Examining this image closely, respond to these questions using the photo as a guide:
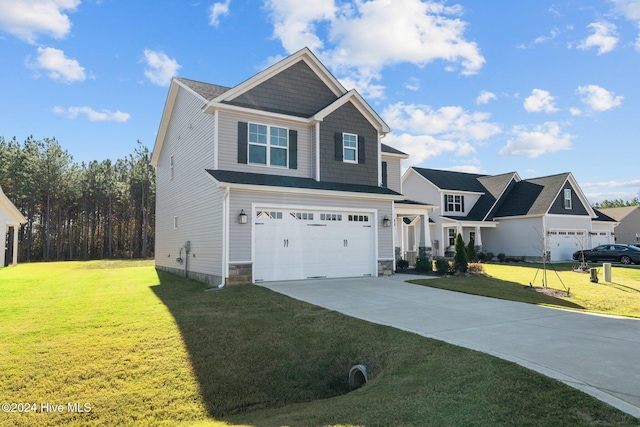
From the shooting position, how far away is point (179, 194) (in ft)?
58.3

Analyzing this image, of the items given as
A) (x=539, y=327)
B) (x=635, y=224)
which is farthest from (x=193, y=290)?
(x=635, y=224)

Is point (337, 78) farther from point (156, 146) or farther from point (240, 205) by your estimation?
point (156, 146)

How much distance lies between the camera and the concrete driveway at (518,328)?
14.8 feet

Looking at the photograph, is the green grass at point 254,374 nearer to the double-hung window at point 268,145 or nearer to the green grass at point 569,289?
the green grass at point 569,289

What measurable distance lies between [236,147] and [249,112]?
54.4 inches

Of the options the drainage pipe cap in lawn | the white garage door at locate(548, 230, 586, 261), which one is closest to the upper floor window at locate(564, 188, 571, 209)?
the white garage door at locate(548, 230, 586, 261)

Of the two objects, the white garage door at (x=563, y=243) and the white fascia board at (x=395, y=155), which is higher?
the white fascia board at (x=395, y=155)

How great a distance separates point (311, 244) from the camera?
45.5 ft

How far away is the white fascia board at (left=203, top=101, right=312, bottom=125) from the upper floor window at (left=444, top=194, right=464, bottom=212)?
1954 centimetres

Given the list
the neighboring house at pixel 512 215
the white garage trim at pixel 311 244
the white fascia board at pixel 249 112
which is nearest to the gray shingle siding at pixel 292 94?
the white fascia board at pixel 249 112

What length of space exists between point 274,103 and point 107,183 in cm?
3373

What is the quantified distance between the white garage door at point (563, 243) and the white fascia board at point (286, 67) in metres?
21.1

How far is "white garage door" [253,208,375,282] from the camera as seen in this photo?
12.9 m

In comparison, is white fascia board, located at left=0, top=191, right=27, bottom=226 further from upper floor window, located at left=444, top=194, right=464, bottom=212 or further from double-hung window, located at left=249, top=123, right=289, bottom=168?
upper floor window, located at left=444, top=194, right=464, bottom=212
